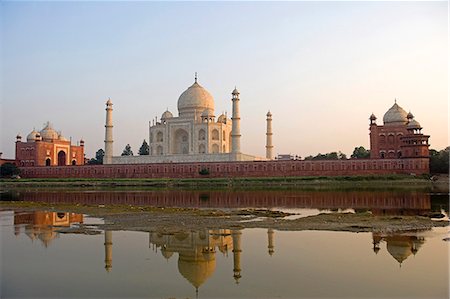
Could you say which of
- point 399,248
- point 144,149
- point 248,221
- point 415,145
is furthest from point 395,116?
point 399,248

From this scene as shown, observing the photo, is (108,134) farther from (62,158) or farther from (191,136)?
(62,158)

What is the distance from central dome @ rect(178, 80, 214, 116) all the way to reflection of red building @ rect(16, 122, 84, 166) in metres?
13.0

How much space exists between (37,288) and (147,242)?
2.83 m

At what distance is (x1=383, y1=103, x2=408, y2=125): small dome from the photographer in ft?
119

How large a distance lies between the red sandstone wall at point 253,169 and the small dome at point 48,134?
6842 mm

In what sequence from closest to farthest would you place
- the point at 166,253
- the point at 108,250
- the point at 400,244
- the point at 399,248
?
1. the point at 166,253
2. the point at 399,248
3. the point at 108,250
4. the point at 400,244

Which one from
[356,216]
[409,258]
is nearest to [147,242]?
[409,258]

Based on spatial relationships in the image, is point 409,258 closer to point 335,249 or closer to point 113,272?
point 335,249

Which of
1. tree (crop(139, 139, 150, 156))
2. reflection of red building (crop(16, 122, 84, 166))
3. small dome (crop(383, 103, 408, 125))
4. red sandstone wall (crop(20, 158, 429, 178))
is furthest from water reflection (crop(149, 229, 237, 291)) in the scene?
tree (crop(139, 139, 150, 156))

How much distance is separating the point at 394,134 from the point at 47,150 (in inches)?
1152

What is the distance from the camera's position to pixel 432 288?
16.9 feet

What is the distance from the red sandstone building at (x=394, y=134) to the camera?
33.5 m

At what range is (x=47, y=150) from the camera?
141ft

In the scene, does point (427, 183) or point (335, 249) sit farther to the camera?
point (427, 183)
